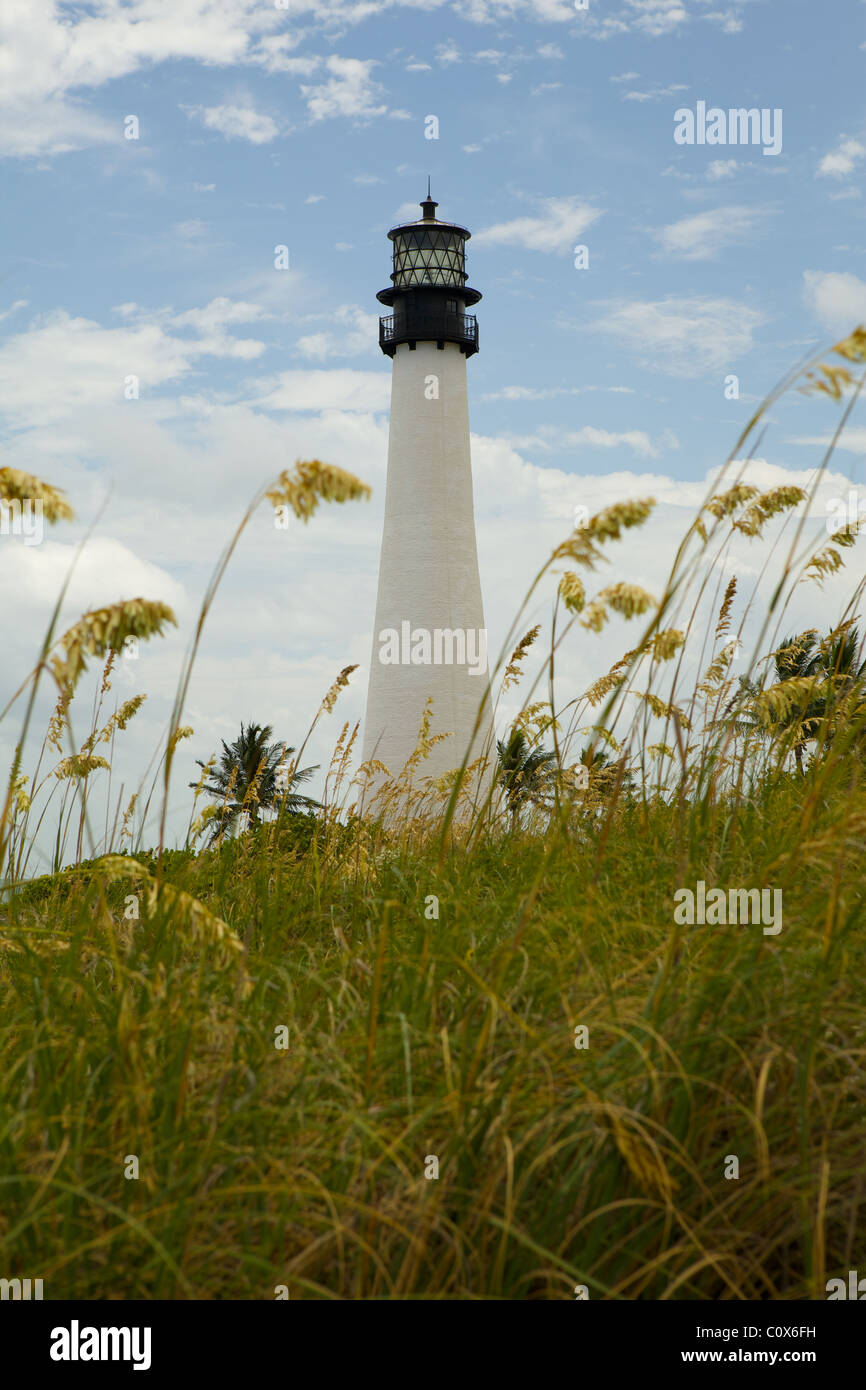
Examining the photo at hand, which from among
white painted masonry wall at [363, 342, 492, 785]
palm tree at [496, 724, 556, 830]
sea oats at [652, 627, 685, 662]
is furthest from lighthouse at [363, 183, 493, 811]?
sea oats at [652, 627, 685, 662]

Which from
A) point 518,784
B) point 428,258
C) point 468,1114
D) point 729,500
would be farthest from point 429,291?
point 468,1114

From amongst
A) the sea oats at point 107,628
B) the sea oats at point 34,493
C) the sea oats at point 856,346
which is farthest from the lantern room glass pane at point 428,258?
the sea oats at point 107,628

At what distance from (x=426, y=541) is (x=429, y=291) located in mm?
5955

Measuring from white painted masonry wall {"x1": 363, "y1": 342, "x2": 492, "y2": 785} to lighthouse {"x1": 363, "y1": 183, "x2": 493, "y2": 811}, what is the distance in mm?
21

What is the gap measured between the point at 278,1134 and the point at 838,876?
1328mm

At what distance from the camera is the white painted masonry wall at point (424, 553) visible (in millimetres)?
22828

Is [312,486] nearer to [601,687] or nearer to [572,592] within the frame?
[572,592]

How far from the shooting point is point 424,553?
22797 mm

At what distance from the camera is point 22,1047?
9.26ft

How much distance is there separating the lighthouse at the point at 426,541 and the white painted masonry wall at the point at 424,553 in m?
0.02

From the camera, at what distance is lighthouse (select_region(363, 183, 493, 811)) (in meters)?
22.8

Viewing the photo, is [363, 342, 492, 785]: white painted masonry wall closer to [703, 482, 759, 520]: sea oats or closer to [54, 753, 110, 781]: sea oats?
[54, 753, 110, 781]: sea oats
